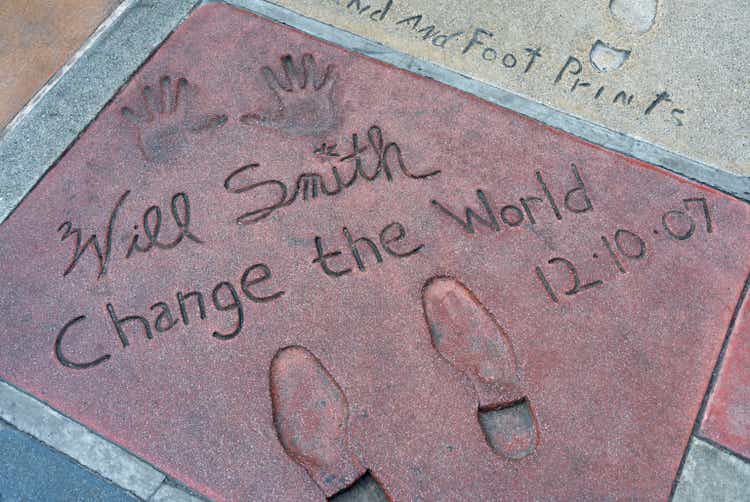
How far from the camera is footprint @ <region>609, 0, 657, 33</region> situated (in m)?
2.63

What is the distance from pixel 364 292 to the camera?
6.87ft

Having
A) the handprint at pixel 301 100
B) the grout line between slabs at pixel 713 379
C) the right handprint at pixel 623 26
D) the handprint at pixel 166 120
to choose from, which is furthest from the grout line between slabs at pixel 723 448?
the handprint at pixel 166 120

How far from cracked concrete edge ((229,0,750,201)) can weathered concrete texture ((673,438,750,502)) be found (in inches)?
39.3

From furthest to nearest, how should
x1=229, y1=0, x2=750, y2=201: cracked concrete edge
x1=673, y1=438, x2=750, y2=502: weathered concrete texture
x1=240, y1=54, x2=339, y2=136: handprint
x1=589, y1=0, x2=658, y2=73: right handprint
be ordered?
x1=589, y1=0, x2=658, y2=73: right handprint → x1=240, y1=54, x2=339, y2=136: handprint → x1=229, y1=0, x2=750, y2=201: cracked concrete edge → x1=673, y1=438, x2=750, y2=502: weathered concrete texture

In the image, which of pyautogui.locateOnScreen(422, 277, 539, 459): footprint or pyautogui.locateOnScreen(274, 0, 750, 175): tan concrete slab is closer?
pyautogui.locateOnScreen(422, 277, 539, 459): footprint

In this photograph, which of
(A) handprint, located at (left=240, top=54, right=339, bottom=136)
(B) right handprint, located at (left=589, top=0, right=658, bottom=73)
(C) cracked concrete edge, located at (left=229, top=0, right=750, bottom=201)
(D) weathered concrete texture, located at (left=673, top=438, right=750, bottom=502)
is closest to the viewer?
(D) weathered concrete texture, located at (left=673, top=438, right=750, bottom=502)

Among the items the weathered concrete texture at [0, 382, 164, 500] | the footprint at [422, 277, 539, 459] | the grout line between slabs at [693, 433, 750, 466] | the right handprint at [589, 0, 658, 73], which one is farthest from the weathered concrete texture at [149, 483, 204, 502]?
the right handprint at [589, 0, 658, 73]

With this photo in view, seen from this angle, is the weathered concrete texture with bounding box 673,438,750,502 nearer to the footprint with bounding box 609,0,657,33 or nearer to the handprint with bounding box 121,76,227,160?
the footprint with bounding box 609,0,657,33

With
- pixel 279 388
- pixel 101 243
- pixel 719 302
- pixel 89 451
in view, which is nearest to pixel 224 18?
pixel 101 243

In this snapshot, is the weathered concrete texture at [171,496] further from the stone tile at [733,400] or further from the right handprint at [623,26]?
the right handprint at [623,26]

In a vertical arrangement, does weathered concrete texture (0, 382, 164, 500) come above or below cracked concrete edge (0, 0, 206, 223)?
below

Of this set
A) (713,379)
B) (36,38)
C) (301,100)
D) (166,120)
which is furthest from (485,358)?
(36,38)

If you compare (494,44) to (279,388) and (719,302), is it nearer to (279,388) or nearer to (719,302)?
(719,302)

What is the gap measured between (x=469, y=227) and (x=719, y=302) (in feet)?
3.02
